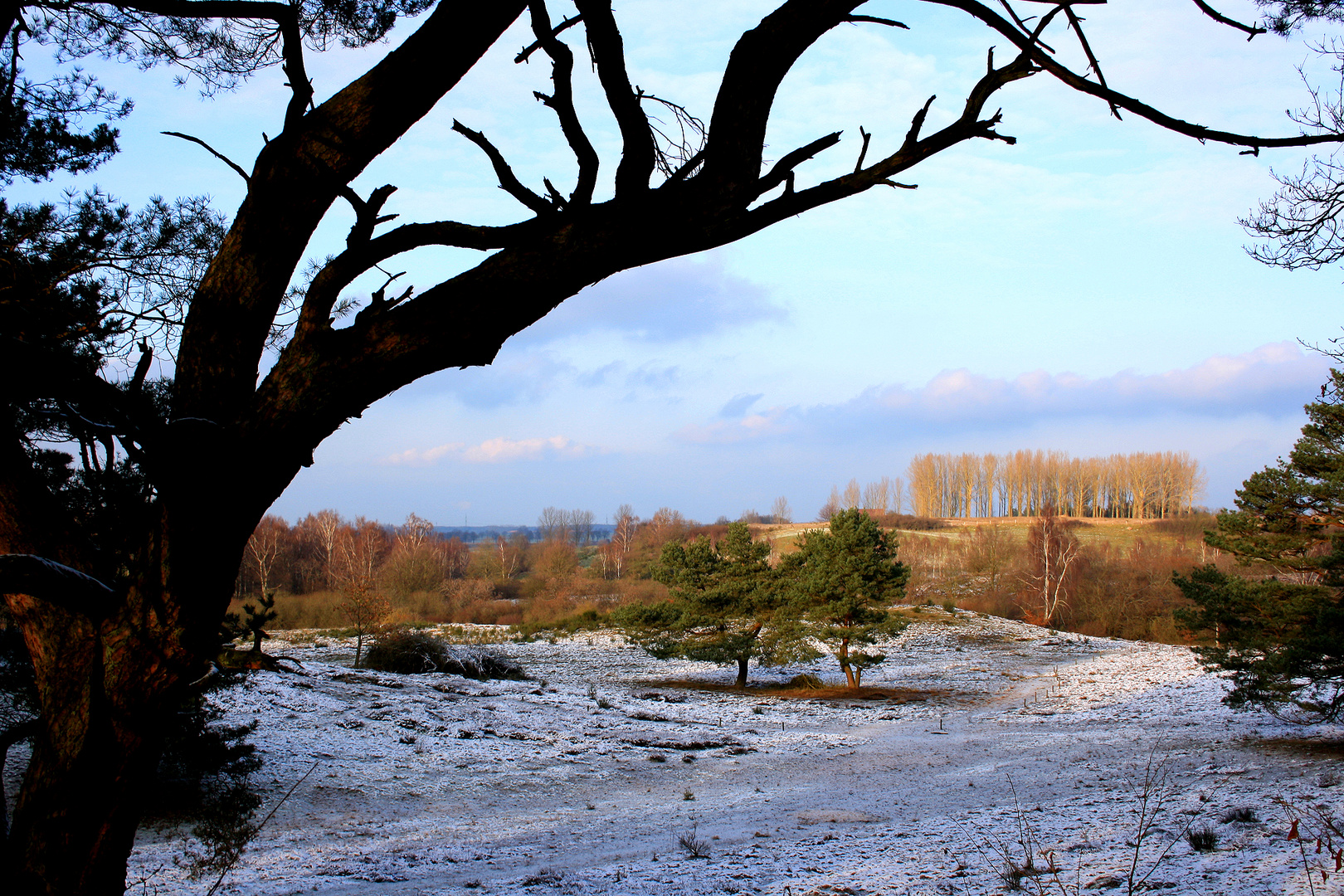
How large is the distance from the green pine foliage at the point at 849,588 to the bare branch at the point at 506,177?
19.8 metres

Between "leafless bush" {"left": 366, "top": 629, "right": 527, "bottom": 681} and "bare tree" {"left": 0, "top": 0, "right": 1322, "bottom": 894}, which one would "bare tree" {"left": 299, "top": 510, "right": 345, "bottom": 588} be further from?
"bare tree" {"left": 0, "top": 0, "right": 1322, "bottom": 894}

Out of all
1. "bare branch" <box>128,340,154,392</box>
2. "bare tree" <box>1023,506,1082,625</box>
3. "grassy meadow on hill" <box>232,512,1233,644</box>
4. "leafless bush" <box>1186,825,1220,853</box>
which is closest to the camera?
"bare branch" <box>128,340,154,392</box>

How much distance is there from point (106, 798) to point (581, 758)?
458 inches

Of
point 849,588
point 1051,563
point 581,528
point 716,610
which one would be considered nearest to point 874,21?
point 849,588

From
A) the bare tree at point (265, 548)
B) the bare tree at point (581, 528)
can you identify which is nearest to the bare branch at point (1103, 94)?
the bare tree at point (265, 548)

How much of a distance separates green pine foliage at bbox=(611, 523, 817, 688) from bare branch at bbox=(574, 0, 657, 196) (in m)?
20.5

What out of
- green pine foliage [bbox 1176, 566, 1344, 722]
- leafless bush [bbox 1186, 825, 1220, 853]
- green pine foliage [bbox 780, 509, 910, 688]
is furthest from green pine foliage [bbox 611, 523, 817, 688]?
leafless bush [bbox 1186, 825, 1220, 853]

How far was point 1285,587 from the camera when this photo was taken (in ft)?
37.1

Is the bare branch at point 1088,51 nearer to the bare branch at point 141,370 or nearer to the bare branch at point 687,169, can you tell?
the bare branch at point 687,169

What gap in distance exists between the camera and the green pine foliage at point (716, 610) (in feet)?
72.5

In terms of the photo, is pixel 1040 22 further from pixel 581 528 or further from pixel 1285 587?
pixel 581 528

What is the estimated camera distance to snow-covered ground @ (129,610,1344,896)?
234 inches

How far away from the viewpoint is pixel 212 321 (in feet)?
7.08

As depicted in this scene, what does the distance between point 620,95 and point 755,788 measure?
9.91 metres
